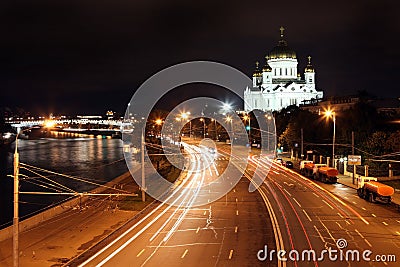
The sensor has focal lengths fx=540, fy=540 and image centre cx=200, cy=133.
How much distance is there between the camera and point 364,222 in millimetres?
30844

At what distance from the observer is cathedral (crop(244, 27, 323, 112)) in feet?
543

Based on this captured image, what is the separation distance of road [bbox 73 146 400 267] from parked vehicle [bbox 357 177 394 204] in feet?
2.38

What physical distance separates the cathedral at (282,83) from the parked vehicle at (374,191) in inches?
4879

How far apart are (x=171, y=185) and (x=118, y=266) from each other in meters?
30.1

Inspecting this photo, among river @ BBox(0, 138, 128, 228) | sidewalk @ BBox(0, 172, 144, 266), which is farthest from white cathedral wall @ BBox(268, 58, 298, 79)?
sidewalk @ BBox(0, 172, 144, 266)

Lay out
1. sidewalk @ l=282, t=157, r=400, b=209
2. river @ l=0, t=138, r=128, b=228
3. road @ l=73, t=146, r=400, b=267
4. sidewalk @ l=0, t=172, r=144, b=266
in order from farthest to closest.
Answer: river @ l=0, t=138, r=128, b=228
sidewalk @ l=282, t=157, r=400, b=209
sidewalk @ l=0, t=172, r=144, b=266
road @ l=73, t=146, r=400, b=267

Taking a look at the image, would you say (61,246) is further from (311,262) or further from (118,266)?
(311,262)

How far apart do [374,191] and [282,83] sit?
13176 centimetres

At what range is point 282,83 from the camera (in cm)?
16862

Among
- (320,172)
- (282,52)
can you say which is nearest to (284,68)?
(282,52)

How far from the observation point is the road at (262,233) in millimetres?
22516

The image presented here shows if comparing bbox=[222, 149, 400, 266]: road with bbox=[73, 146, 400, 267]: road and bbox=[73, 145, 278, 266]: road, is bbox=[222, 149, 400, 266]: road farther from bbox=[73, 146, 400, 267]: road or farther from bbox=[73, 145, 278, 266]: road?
bbox=[73, 145, 278, 266]: road

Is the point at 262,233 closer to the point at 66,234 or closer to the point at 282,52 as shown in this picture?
the point at 66,234

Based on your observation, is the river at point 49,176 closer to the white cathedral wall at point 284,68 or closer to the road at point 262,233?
the road at point 262,233
